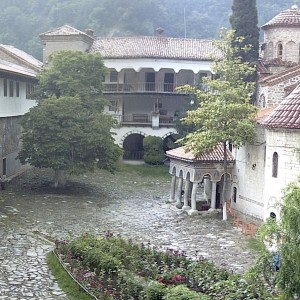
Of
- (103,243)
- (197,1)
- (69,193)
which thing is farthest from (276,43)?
(197,1)

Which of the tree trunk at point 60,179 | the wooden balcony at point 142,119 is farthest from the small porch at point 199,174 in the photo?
the wooden balcony at point 142,119

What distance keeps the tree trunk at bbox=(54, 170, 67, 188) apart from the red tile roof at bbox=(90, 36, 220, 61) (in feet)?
50.6

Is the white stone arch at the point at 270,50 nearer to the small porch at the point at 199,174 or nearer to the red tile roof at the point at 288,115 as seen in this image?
the small porch at the point at 199,174

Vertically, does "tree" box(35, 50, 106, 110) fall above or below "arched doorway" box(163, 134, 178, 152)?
above

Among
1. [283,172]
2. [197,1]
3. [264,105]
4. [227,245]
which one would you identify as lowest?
[227,245]

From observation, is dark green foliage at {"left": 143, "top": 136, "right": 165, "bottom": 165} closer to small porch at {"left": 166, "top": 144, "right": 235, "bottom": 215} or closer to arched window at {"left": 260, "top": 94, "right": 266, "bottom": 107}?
arched window at {"left": 260, "top": 94, "right": 266, "bottom": 107}

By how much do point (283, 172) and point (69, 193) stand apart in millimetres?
13062

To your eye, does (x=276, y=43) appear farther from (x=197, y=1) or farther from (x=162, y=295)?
(x=197, y=1)

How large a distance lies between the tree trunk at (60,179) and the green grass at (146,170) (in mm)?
7309

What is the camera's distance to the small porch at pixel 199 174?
25.3 metres

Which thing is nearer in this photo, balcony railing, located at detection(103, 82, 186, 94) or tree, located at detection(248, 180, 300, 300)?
tree, located at detection(248, 180, 300, 300)

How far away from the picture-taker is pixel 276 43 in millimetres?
34438

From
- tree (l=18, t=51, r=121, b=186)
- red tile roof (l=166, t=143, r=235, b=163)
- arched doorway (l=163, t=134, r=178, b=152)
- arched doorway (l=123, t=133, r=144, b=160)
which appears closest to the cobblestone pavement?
tree (l=18, t=51, r=121, b=186)

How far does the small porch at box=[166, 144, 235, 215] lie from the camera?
2530cm
